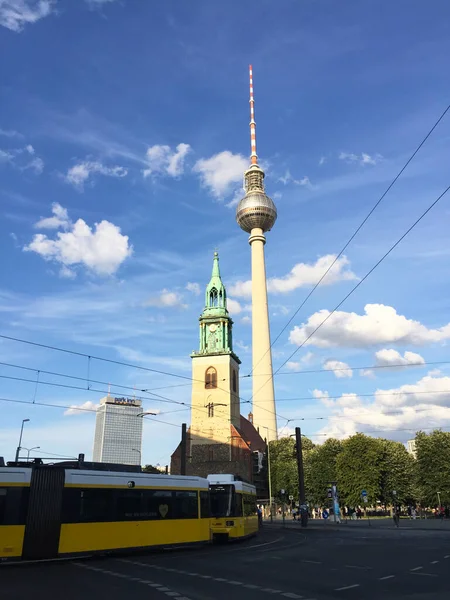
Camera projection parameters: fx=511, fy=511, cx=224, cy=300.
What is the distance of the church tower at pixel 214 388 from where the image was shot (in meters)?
70.2

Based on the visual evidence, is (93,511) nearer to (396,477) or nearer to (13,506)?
(13,506)

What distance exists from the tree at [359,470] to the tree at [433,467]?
5.17m

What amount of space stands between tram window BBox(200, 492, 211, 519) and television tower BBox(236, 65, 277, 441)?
72158 mm

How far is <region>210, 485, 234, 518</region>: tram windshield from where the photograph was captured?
80.4 ft

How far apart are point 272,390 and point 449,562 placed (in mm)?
80055

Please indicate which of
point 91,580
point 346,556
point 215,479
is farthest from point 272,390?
point 91,580

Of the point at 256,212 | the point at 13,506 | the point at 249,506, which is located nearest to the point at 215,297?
the point at 256,212

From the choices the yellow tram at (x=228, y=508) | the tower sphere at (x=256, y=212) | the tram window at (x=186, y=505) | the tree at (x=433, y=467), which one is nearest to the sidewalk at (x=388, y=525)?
the tree at (x=433, y=467)

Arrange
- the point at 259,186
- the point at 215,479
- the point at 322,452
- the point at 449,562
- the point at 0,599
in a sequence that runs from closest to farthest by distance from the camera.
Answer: the point at 0,599
the point at 449,562
the point at 215,479
the point at 322,452
the point at 259,186

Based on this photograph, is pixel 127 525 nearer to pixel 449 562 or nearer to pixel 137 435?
pixel 449 562

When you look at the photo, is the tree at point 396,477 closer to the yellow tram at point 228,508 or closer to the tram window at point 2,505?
the yellow tram at point 228,508

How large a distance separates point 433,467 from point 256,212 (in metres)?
62.3

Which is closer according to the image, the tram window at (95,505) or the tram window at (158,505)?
the tram window at (95,505)

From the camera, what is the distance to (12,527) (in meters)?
15.8
